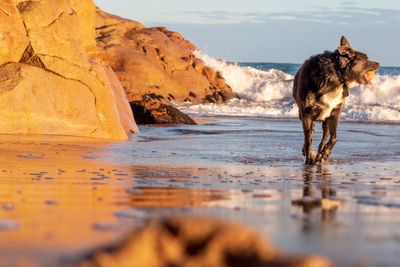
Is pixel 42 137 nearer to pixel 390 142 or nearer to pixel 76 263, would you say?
pixel 390 142

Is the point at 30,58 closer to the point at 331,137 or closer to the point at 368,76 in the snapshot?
the point at 331,137

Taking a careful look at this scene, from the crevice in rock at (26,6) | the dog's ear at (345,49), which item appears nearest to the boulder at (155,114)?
the crevice in rock at (26,6)

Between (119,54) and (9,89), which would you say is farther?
(119,54)

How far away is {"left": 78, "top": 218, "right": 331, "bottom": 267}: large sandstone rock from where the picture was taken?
7.77 ft

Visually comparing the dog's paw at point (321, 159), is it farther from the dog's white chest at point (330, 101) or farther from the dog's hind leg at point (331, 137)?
the dog's white chest at point (330, 101)

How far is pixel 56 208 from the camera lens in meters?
4.31

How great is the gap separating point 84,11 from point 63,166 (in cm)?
839

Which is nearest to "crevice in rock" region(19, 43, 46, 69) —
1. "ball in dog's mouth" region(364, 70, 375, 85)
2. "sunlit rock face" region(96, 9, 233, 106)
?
"ball in dog's mouth" region(364, 70, 375, 85)

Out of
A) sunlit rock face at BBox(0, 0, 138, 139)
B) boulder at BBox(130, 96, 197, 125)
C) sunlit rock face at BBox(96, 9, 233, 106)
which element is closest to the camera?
sunlit rock face at BBox(0, 0, 138, 139)

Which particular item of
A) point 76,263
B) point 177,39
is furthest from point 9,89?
point 177,39

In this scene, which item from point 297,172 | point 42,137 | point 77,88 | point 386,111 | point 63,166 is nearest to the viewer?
point 63,166

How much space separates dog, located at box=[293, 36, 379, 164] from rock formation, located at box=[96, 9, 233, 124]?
18.2 meters

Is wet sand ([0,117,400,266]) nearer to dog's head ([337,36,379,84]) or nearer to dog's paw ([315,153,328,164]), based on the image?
dog's paw ([315,153,328,164])

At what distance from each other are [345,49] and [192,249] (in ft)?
28.6
